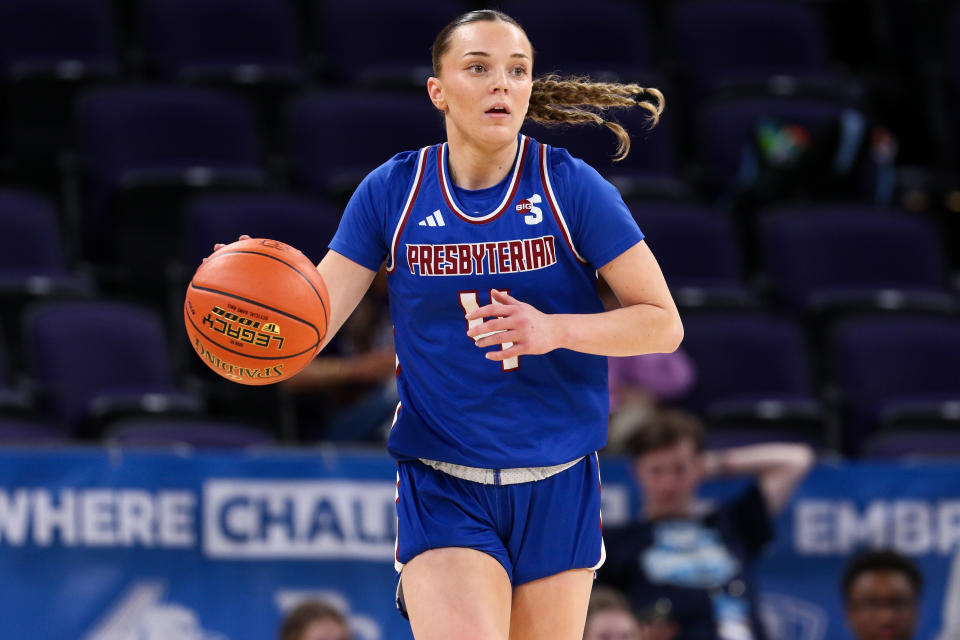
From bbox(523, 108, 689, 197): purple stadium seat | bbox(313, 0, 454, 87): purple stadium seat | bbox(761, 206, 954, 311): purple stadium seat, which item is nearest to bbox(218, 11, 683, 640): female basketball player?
bbox(523, 108, 689, 197): purple stadium seat

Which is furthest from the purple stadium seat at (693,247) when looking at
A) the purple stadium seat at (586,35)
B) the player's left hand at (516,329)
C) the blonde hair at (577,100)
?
the player's left hand at (516,329)

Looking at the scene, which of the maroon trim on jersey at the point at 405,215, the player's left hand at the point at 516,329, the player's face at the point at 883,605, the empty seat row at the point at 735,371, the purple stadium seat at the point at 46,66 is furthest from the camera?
the purple stadium seat at the point at 46,66

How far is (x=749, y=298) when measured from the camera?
26.4ft

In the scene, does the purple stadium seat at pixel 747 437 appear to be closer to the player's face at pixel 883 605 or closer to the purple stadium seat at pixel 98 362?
the player's face at pixel 883 605

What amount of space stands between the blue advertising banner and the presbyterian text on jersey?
8.41 feet

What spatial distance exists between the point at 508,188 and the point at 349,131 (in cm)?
513

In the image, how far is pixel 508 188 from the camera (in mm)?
3588

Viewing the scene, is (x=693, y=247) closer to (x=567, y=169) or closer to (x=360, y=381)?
(x=360, y=381)

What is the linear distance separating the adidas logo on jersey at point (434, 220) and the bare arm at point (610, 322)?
300mm

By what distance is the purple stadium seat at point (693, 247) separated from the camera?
8.01m

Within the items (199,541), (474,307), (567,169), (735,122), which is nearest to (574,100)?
(567,169)

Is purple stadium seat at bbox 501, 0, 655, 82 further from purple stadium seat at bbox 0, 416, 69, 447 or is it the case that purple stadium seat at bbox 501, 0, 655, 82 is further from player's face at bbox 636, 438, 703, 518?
purple stadium seat at bbox 0, 416, 69, 447

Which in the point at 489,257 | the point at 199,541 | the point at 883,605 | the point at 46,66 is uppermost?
the point at 46,66

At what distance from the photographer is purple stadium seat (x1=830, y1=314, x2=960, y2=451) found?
7.61 metres
